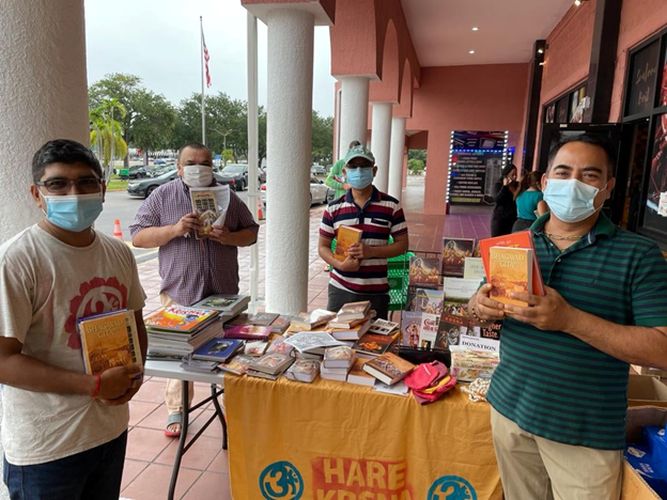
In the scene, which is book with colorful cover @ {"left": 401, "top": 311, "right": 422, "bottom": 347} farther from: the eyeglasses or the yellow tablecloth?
the eyeglasses

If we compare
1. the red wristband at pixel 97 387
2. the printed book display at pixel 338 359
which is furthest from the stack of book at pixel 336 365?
the red wristband at pixel 97 387

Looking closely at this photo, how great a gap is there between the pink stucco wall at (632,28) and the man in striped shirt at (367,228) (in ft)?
12.5

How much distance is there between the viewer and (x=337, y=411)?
190 centimetres

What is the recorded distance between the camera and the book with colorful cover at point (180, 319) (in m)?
2.03

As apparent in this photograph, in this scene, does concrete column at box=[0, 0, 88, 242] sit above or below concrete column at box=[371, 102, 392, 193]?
below

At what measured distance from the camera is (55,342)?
1.32 m

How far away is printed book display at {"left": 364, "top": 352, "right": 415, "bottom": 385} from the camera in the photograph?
1879 millimetres

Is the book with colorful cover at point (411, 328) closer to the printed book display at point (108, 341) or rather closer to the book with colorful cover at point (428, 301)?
the book with colorful cover at point (428, 301)

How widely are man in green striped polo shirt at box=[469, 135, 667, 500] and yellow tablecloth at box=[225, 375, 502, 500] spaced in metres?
0.42

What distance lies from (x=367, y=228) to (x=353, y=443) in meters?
1.33

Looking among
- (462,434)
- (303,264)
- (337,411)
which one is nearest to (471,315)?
(462,434)

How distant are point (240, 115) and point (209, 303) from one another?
37641mm

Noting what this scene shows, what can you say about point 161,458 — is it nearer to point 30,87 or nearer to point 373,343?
point 373,343

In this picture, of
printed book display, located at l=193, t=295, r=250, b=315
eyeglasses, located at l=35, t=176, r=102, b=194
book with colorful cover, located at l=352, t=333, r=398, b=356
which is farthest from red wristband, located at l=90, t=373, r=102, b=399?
book with colorful cover, located at l=352, t=333, r=398, b=356
